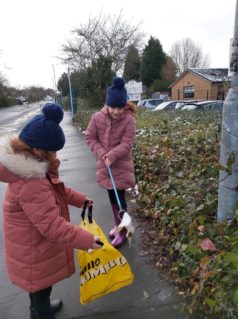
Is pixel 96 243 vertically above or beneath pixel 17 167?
beneath

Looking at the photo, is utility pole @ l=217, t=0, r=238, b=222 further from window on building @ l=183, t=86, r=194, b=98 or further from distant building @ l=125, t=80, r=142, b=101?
window on building @ l=183, t=86, r=194, b=98

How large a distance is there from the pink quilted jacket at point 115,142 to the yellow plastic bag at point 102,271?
127cm

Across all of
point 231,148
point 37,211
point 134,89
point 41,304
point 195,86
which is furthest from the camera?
point 195,86

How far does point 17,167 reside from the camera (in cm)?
196

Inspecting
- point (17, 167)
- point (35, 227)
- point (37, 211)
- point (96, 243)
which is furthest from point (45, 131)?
point (96, 243)

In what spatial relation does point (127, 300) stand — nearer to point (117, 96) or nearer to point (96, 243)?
point (96, 243)

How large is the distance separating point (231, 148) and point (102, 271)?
139 centimetres

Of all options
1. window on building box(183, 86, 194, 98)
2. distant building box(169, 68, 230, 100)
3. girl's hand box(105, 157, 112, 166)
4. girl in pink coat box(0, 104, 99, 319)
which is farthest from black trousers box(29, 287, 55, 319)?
window on building box(183, 86, 194, 98)

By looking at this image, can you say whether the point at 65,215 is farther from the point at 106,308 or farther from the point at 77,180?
the point at 77,180

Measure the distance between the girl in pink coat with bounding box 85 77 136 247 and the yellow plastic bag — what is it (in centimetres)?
114

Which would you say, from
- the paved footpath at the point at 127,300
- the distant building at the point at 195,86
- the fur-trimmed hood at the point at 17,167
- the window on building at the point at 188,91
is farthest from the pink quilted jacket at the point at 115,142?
the window on building at the point at 188,91

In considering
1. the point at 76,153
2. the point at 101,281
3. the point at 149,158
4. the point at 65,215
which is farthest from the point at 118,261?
the point at 76,153

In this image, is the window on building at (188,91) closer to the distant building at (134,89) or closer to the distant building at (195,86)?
the distant building at (195,86)

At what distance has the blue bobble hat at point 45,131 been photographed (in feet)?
6.64
